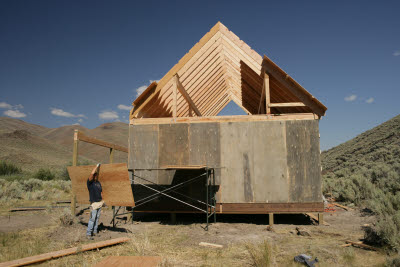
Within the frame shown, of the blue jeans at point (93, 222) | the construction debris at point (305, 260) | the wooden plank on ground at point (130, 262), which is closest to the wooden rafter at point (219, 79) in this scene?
the blue jeans at point (93, 222)

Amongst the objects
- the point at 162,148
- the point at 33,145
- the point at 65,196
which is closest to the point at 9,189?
the point at 65,196

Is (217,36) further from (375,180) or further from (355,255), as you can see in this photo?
(375,180)

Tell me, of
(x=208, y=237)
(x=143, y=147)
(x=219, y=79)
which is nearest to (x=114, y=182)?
(x=143, y=147)

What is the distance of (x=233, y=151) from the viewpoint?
9.77 metres

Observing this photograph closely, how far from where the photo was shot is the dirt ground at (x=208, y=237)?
18.1ft

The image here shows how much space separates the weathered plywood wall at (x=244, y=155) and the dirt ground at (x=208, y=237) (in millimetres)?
1220

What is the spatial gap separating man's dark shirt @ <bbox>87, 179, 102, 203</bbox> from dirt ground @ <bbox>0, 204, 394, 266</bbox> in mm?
977

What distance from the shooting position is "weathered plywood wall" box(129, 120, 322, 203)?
31.0 feet

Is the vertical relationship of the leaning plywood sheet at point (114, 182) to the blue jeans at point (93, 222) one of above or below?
above

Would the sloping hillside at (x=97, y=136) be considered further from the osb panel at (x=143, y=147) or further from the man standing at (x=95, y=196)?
the man standing at (x=95, y=196)

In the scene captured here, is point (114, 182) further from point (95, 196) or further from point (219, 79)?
point (219, 79)

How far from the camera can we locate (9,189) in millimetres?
15203

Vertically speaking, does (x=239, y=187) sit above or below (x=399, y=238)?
above

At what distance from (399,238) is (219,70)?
9.75 m
